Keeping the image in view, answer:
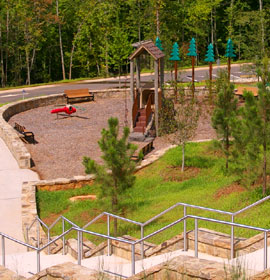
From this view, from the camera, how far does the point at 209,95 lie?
3422cm

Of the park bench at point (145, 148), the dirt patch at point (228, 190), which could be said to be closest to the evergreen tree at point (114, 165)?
the dirt patch at point (228, 190)

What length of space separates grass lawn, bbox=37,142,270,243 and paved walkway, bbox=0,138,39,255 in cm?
84

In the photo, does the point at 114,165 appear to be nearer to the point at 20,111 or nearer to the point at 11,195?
the point at 11,195

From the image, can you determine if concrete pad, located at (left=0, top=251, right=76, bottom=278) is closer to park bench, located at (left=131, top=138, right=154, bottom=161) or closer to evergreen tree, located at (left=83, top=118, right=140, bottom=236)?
evergreen tree, located at (left=83, top=118, right=140, bottom=236)

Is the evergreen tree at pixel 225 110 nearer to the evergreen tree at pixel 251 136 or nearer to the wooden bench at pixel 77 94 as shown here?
the evergreen tree at pixel 251 136

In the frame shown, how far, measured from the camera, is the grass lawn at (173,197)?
14.4 metres

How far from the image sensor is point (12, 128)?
29.5 meters

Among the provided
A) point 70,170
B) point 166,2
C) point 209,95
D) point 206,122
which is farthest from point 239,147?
point 166,2

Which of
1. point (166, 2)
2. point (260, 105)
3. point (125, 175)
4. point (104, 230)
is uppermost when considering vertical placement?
point (166, 2)

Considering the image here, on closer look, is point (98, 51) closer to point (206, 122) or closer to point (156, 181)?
point (206, 122)

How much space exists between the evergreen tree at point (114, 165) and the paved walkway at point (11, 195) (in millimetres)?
2594

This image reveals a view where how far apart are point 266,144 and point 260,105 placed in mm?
1098

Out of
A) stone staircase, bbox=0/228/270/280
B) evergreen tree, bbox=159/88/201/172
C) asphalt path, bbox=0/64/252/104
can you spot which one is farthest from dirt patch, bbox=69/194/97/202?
asphalt path, bbox=0/64/252/104

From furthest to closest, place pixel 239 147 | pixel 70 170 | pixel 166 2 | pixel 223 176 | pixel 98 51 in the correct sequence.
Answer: pixel 98 51, pixel 166 2, pixel 70 170, pixel 223 176, pixel 239 147
